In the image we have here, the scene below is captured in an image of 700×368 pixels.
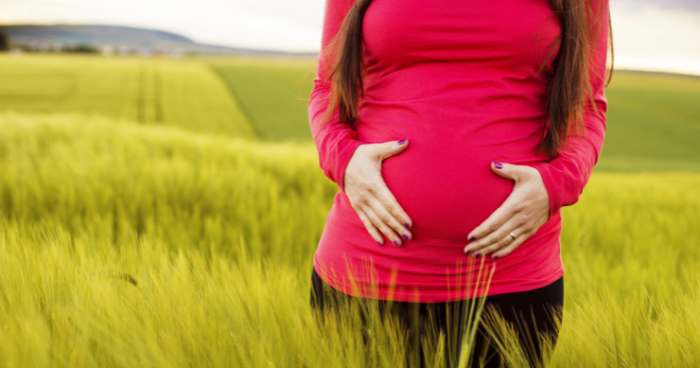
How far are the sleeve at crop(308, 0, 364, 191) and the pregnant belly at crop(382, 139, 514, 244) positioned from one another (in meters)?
0.11

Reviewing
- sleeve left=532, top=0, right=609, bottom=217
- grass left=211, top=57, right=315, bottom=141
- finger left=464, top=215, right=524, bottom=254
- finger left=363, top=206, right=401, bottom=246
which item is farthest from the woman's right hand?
grass left=211, top=57, right=315, bottom=141

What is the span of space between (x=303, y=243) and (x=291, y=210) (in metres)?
0.32

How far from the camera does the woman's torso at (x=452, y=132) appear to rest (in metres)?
0.95

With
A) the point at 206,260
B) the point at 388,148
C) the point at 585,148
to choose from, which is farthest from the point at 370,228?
the point at 206,260

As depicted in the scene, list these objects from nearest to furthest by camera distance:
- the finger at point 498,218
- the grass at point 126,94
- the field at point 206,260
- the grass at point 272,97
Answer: the field at point 206,260, the finger at point 498,218, the grass at point 126,94, the grass at point 272,97

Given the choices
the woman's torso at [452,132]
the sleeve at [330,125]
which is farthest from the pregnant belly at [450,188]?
the sleeve at [330,125]

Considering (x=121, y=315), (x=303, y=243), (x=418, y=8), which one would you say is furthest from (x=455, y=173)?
(x=303, y=243)

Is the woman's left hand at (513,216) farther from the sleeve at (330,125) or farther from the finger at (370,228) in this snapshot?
the sleeve at (330,125)

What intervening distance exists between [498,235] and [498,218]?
3 cm

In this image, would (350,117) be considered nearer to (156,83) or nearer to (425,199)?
(425,199)

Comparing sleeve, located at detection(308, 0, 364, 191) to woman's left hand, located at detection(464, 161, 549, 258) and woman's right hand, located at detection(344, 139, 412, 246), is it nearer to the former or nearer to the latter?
woman's right hand, located at detection(344, 139, 412, 246)

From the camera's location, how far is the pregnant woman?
95 cm

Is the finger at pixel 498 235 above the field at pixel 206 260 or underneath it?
above

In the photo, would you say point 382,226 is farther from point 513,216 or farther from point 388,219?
point 513,216
